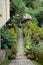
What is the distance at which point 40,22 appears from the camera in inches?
1534

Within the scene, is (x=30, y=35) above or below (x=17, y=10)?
below

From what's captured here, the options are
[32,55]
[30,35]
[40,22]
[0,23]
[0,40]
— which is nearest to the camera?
[0,23]

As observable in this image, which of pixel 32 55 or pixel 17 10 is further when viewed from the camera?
pixel 17 10

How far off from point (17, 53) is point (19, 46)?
2.53m

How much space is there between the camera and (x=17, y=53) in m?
27.2

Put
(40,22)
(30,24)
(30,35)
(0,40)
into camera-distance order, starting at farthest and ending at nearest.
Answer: (40,22), (30,24), (30,35), (0,40)

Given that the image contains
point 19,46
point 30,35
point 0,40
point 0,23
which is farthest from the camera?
point 30,35

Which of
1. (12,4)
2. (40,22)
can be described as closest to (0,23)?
(12,4)

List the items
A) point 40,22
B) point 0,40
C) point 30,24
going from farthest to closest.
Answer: point 40,22 → point 30,24 → point 0,40

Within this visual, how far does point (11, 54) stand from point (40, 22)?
15.3m

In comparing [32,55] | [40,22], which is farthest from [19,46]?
[40,22]

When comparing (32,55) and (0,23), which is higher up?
(0,23)

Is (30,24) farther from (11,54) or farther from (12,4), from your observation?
(11,54)

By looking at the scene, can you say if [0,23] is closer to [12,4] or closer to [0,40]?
[0,40]
